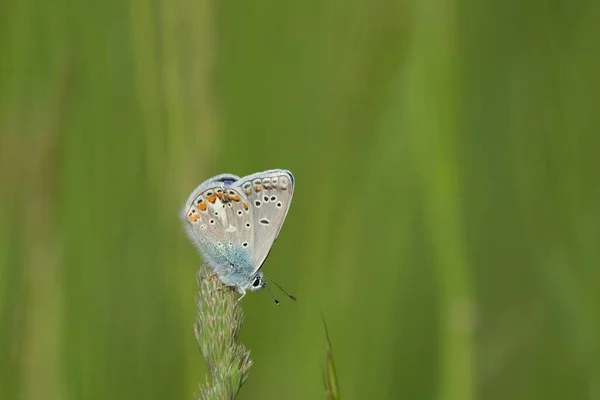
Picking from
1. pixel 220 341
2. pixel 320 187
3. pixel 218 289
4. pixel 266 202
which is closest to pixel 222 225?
pixel 266 202

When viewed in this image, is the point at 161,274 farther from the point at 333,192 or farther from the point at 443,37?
the point at 443,37

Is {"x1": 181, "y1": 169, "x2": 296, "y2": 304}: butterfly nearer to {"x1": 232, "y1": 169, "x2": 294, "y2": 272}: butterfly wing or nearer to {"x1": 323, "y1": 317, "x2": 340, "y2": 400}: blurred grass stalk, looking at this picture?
{"x1": 232, "y1": 169, "x2": 294, "y2": 272}: butterfly wing

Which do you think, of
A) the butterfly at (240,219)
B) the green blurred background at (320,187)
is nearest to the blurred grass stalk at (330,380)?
the green blurred background at (320,187)

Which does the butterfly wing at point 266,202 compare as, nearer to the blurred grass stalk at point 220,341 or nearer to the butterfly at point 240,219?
the butterfly at point 240,219

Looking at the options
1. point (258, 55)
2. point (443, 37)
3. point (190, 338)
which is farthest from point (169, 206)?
point (443, 37)

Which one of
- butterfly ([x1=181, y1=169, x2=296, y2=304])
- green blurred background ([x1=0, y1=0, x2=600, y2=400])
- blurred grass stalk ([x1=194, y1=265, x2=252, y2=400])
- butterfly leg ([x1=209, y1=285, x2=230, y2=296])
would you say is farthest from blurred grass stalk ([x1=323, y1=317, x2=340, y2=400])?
butterfly ([x1=181, y1=169, x2=296, y2=304])

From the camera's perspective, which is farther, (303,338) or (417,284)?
(417,284)

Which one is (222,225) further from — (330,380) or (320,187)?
(330,380)
